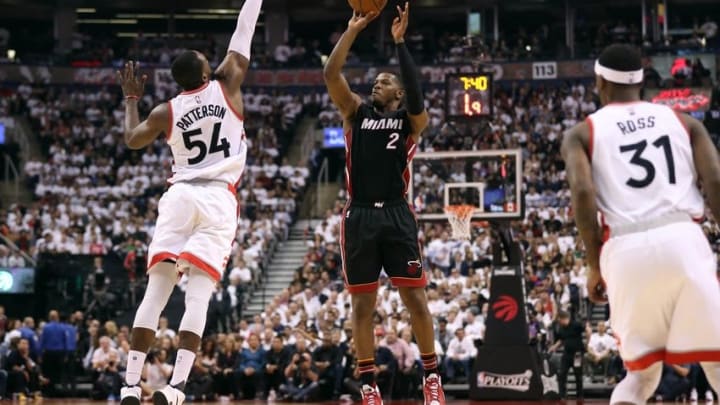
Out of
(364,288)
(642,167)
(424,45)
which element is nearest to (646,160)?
(642,167)

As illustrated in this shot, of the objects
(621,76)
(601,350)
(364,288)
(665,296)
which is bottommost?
(601,350)

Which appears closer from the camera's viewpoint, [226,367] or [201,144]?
[201,144]

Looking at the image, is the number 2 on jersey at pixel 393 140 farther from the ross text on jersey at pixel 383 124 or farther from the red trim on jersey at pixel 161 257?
the red trim on jersey at pixel 161 257

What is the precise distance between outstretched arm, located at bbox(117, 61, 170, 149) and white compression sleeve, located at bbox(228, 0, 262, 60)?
2.28 ft

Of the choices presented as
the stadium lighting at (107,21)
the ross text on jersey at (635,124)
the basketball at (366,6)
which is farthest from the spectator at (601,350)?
the stadium lighting at (107,21)

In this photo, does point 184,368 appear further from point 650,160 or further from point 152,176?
point 152,176

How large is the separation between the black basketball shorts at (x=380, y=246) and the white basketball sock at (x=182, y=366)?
4.86ft

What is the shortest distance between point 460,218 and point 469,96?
1872 millimetres

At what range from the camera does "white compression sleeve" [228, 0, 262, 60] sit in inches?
313

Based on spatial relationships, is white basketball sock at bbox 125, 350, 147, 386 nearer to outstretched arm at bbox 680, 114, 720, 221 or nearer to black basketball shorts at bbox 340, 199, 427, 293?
black basketball shorts at bbox 340, 199, 427, 293

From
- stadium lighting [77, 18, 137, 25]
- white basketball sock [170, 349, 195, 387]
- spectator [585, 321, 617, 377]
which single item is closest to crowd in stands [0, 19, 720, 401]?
spectator [585, 321, 617, 377]

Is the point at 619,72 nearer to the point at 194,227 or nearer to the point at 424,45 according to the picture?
the point at 194,227

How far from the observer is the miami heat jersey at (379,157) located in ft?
26.7

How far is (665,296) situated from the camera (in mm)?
4996
